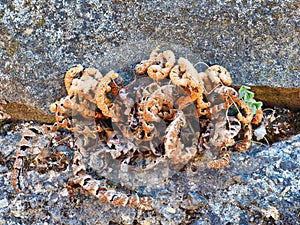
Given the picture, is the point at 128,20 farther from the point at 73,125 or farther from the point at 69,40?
the point at 73,125

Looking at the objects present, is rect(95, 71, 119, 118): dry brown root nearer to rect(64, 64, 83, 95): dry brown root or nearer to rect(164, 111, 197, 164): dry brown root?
rect(64, 64, 83, 95): dry brown root

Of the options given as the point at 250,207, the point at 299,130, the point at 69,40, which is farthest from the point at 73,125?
the point at 299,130

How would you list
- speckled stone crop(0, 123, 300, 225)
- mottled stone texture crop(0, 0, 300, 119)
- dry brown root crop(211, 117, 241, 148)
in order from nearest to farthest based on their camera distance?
1. speckled stone crop(0, 123, 300, 225)
2. dry brown root crop(211, 117, 241, 148)
3. mottled stone texture crop(0, 0, 300, 119)

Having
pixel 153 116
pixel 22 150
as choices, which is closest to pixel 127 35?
pixel 153 116

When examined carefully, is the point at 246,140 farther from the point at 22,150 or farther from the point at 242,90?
the point at 22,150

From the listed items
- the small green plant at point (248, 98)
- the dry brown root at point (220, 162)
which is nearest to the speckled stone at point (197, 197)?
the dry brown root at point (220, 162)

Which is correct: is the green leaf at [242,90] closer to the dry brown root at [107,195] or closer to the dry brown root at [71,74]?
the dry brown root at [107,195]

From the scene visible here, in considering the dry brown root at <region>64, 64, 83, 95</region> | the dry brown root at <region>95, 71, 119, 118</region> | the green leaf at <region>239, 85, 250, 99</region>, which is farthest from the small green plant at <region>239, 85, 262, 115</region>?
the dry brown root at <region>64, 64, 83, 95</region>
